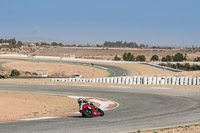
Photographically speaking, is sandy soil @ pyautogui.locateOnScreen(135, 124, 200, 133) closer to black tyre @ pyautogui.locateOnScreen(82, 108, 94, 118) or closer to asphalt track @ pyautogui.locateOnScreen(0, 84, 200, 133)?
asphalt track @ pyautogui.locateOnScreen(0, 84, 200, 133)

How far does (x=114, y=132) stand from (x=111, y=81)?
22.5m

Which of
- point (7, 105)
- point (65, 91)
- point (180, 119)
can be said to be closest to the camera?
point (180, 119)

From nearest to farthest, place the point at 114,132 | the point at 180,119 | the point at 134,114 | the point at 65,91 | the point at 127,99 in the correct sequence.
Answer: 1. the point at 114,132
2. the point at 180,119
3. the point at 134,114
4. the point at 127,99
5. the point at 65,91

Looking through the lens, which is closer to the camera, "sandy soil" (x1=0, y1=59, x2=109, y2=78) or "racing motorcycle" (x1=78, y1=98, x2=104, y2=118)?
"racing motorcycle" (x1=78, y1=98, x2=104, y2=118)

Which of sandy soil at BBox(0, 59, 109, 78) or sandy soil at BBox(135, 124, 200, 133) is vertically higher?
sandy soil at BBox(135, 124, 200, 133)

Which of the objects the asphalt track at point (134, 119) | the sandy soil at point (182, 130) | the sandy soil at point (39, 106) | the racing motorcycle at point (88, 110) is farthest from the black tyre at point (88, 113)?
the sandy soil at point (182, 130)

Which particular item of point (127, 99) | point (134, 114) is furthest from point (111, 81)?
point (134, 114)

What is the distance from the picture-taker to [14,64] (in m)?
74.8

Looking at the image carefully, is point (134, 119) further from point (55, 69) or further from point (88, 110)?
point (55, 69)

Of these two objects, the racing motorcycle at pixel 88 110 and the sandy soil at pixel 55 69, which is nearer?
the racing motorcycle at pixel 88 110

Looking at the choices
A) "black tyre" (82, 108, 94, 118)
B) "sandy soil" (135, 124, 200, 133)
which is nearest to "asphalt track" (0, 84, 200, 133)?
"black tyre" (82, 108, 94, 118)

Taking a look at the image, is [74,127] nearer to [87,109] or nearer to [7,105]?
[87,109]

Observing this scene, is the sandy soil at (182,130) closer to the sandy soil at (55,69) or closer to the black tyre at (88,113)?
the black tyre at (88,113)

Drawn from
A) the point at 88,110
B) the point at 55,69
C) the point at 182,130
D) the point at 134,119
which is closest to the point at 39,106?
the point at 88,110
